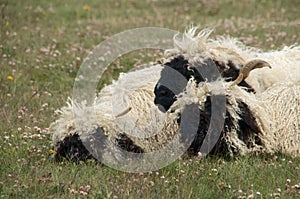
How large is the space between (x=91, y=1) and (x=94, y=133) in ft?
33.9

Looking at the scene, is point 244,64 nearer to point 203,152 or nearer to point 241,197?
point 203,152

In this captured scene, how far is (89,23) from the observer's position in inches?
548

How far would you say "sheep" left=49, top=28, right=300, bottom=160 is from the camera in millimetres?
6391

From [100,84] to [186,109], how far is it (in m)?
3.61

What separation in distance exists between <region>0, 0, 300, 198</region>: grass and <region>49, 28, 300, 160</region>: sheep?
230mm

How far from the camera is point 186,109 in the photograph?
260 inches

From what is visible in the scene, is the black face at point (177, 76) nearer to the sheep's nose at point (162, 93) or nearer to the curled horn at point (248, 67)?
the sheep's nose at point (162, 93)

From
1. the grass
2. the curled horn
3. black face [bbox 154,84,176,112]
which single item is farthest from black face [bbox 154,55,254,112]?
the grass

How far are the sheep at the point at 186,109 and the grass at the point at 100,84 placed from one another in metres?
0.23

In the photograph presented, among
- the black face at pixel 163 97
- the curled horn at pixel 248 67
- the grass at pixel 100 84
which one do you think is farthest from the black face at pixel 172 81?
the grass at pixel 100 84

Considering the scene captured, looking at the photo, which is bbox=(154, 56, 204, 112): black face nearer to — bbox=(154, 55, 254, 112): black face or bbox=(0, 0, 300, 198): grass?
bbox=(154, 55, 254, 112): black face

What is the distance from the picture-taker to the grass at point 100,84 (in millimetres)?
Result: 5539

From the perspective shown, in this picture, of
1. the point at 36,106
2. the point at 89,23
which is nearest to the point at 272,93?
the point at 36,106

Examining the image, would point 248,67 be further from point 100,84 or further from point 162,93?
point 100,84
